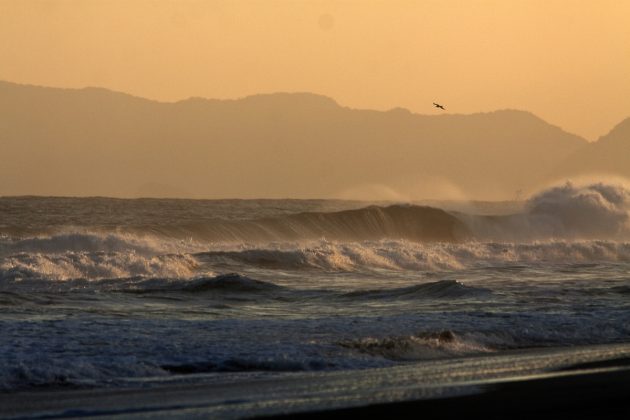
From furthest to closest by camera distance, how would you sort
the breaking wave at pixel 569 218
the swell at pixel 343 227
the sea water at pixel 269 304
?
the breaking wave at pixel 569 218 → the swell at pixel 343 227 → the sea water at pixel 269 304

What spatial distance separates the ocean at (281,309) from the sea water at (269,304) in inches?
1.6

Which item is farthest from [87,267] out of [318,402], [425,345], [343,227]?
[343,227]

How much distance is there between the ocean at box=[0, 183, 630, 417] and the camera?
12.9 m

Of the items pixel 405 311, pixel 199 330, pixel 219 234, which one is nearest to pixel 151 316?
pixel 199 330

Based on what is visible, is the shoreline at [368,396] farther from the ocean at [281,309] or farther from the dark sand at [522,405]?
the ocean at [281,309]

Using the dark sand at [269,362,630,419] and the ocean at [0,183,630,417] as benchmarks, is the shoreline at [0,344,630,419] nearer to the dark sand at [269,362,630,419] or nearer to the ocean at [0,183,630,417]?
the dark sand at [269,362,630,419]

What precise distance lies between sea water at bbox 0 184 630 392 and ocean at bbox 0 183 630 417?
4 cm

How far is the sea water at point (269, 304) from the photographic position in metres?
13.2

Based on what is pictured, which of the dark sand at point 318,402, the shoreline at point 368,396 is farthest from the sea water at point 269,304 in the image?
the dark sand at point 318,402

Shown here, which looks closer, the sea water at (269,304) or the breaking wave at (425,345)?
the sea water at (269,304)

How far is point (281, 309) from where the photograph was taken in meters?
19.6

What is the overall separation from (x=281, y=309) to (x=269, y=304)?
101 cm

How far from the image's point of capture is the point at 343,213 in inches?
1980

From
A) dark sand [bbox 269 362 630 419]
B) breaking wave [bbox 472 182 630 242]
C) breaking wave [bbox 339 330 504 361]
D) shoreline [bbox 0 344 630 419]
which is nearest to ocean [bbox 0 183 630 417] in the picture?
breaking wave [bbox 339 330 504 361]
